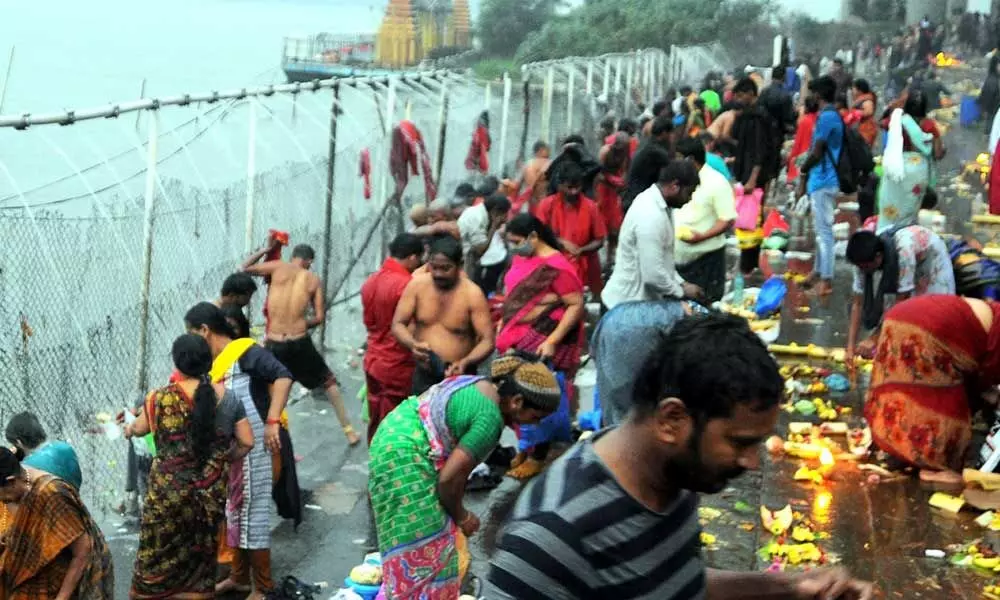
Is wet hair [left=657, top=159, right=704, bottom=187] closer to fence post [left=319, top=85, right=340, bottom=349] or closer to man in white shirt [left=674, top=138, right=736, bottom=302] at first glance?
man in white shirt [left=674, top=138, right=736, bottom=302]

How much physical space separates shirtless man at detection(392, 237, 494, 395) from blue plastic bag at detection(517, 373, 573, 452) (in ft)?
2.67

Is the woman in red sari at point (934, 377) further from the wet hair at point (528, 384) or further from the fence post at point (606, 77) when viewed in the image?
the fence post at point (606, 77)

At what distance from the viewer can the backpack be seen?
35.2 ft

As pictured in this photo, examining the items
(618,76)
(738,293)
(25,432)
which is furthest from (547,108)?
(25,432)

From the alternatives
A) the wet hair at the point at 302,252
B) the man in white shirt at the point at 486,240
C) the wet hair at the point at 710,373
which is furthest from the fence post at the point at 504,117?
the wet hair at the point at 710,373

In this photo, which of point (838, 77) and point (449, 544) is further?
point (838, 77)

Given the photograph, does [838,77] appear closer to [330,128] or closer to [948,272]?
[330,128]

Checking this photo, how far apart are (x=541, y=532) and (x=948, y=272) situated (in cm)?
611

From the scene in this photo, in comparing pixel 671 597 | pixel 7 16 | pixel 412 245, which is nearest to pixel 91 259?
pixel 412 245

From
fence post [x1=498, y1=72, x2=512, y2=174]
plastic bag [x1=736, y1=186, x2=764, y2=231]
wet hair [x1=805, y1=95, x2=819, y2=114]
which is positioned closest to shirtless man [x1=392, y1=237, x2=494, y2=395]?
plastic bag [x1=736, y1=186, x2=764, y2=231]

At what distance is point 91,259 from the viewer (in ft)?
26.1

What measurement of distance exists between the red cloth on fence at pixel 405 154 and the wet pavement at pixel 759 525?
4421 millimetres

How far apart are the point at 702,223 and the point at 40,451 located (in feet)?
16.4

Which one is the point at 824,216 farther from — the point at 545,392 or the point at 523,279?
the point at 545,392
